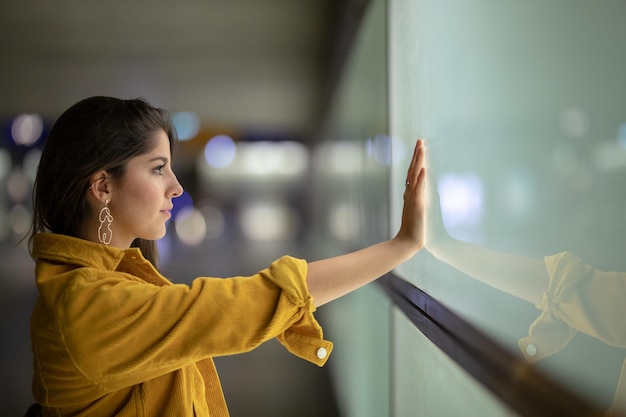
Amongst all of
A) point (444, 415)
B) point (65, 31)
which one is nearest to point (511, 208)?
point (444, 415)

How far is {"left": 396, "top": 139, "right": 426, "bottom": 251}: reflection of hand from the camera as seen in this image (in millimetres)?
860

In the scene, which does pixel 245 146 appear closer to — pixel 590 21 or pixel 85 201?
pixel 85 201

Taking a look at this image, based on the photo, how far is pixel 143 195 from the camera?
96 centimetres

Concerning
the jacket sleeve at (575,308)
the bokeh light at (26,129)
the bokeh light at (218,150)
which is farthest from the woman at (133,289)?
the bokeh light at (26,129)

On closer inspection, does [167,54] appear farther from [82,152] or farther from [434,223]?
[434,223]

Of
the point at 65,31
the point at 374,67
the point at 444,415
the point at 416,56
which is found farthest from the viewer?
the point at 65,31

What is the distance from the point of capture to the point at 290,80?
2.01 meters

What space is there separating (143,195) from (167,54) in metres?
1.16

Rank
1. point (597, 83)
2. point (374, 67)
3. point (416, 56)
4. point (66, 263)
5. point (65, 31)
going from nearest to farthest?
1. point (597, 83)
2. point (66, 263)
3. point (416, 56)
4. point (374, 67)
5. point (65, 31)

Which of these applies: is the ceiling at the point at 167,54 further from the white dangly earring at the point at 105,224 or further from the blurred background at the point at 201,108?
the white dangly earring at the point at 105,224

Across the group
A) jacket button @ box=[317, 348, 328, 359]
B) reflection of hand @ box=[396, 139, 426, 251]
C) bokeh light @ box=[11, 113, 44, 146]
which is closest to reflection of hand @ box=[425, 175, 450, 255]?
reflection of hand @ box=[396, 139, 426, 251]

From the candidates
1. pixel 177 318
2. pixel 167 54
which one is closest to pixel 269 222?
pixel 167 54

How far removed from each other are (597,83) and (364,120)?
4.02 feet

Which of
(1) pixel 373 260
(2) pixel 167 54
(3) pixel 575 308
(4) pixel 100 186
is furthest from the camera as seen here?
(2) pixel 167 54
